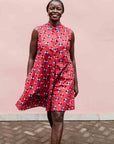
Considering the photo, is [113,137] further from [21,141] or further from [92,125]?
[21,141]

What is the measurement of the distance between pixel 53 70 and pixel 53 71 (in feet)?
0.04

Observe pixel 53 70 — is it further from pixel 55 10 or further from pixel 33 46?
pixel 55 10

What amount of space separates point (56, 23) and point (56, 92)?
86 centimetres

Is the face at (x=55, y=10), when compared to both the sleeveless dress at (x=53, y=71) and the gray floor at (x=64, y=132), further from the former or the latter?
the gray floor at (x=64, y=132)

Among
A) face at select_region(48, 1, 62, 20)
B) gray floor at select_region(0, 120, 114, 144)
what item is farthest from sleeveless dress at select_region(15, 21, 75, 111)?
gray floor at select_region(0, 120, 114, 144)

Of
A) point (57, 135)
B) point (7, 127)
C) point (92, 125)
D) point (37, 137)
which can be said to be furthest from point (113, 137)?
point (7, 127)

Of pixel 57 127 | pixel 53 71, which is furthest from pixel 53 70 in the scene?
pixel 57 127

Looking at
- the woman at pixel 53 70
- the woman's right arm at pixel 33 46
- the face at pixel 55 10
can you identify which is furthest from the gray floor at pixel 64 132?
the face at pixel 55 10

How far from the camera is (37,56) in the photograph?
3350 millimetres

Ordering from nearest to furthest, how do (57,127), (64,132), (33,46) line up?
(57,127), (33,46), (64,132)

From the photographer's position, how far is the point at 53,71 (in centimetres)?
326

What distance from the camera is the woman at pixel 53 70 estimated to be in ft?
10.4

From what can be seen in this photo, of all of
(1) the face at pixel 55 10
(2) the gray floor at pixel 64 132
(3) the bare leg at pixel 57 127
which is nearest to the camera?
(3) the bare leg at pixel 57 127

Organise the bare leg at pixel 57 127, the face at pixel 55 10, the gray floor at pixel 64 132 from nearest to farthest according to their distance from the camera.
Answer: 1. the bare leg at pixel 57 127
2. the face at pixel 55 10
3. the gray floor at pixel 64 132
